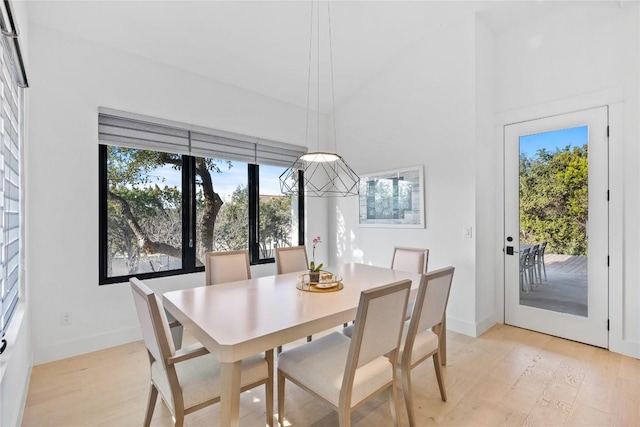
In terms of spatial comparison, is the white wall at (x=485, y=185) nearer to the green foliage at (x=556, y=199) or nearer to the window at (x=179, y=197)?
the green foliage at (x=556, y=199)

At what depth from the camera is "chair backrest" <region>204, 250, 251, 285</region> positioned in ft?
8.80

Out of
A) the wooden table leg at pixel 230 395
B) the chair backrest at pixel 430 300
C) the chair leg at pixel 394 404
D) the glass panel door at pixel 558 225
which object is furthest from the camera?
the glass panel door at pixel 558 225

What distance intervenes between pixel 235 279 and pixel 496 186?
298 cm

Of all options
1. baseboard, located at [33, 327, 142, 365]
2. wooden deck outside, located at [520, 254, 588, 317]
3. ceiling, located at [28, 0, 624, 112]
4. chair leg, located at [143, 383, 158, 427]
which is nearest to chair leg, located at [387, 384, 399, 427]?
chair leg, located at [143, 383, 158, 427]

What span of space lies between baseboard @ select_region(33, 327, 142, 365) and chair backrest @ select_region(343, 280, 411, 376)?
Answer: 252cm

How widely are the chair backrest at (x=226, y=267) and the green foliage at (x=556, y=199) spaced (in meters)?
2.93

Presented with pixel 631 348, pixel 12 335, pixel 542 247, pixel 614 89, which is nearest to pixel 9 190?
pixel 12 335

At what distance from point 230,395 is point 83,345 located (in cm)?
224

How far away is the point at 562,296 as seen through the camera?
3.08m

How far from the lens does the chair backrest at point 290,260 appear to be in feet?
10.1

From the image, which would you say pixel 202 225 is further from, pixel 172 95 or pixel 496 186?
pixel 496 186

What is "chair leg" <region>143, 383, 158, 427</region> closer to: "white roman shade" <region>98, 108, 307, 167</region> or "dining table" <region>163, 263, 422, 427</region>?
"dining table" <region>163, 263, 422, 427</region>

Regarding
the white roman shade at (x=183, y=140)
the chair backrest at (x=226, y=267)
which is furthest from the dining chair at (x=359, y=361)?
the white roman shade at (x=183, y=140)

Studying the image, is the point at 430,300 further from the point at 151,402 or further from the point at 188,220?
the point at 188,220
